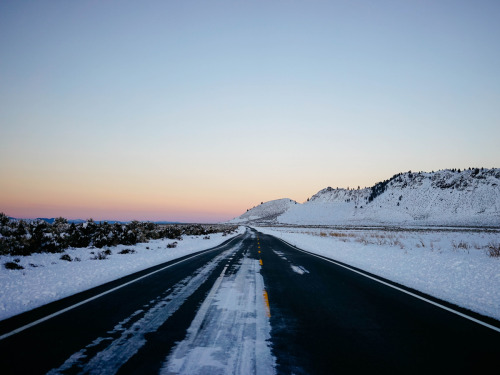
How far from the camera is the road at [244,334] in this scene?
3604 millimetres

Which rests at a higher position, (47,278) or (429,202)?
(429,202)

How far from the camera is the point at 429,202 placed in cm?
10606

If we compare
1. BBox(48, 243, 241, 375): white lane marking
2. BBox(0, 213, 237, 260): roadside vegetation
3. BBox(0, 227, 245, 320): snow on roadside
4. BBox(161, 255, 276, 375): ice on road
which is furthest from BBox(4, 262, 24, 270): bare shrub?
BBox(161, 255, 276, 375): ice on road

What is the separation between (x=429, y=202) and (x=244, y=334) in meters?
121

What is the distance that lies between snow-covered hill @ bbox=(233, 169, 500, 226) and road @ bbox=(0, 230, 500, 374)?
3776 inches

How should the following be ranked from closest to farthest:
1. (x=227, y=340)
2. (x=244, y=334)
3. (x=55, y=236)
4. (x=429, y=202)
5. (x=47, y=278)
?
1. (x=227, y=340)
2. (x=244, y=334)
3. (x=47, y=278)
4. (x=55, y=236)
5. (x=429, y=202)

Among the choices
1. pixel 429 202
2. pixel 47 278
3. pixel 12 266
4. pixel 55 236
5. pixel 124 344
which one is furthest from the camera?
pixel 429 202

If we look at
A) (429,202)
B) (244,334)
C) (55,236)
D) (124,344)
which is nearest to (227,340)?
(244,334)

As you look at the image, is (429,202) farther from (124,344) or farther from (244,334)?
(124,344)

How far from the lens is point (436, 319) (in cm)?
557

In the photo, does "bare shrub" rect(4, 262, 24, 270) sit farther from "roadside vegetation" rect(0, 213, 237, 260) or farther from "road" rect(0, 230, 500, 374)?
"road" rect(0, 230, 500, 374)

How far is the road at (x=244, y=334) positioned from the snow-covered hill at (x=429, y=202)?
9590 cm

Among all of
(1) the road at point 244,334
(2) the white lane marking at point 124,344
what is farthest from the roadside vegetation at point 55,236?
(2) the white lane marking at point 124,344

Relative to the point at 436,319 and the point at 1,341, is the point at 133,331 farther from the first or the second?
the point at 436,319
